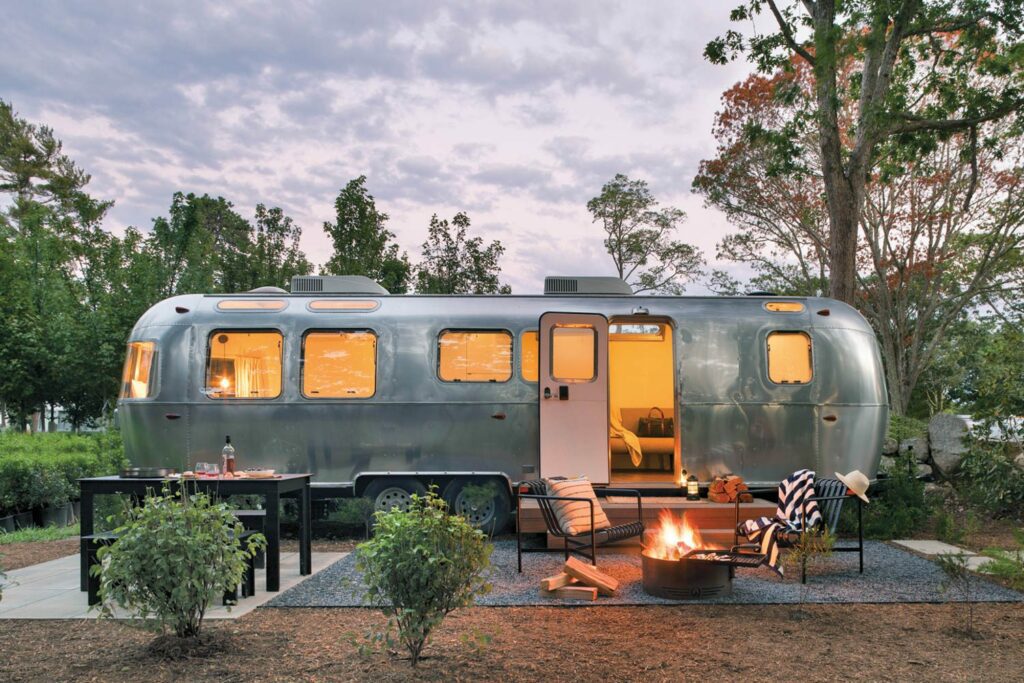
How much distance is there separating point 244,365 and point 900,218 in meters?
13.8

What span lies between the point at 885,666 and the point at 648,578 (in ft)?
6.81

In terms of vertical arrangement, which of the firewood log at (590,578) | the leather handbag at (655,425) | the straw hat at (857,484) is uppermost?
the leather handbag at (655,425)

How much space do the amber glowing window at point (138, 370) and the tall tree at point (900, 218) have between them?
11962 mm

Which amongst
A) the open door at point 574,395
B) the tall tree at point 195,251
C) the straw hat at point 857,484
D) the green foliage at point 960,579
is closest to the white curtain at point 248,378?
the open door at point 574,395

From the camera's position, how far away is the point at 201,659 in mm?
4648

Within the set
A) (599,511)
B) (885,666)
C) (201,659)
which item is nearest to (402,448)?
(599,511)

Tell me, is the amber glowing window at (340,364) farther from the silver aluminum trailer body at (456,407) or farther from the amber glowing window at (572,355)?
the amber glowing window at (572,355)

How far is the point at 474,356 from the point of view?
9078 millimetres

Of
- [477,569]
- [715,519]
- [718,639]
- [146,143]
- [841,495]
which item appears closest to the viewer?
[477,569]

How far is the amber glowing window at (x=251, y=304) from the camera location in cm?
912

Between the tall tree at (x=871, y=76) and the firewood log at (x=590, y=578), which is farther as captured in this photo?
the tall tree at (x=871, y=76)

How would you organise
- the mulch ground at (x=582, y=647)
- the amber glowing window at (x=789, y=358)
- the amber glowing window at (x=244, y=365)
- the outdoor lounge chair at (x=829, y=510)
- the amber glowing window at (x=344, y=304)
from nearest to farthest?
the mulch ground at (x=582, y=647), the outdoor lounge chair at (x=829, y=510), the amber glowing window at (x=244, y=365), the amber glowing window at (x=789, y=358), the amber glowing window at (x=344, y=304)

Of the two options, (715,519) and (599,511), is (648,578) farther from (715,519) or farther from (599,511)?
(715,519)

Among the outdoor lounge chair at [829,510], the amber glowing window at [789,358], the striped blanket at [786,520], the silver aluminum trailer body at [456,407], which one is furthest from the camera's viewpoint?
the amber glowing window at [789,358]
